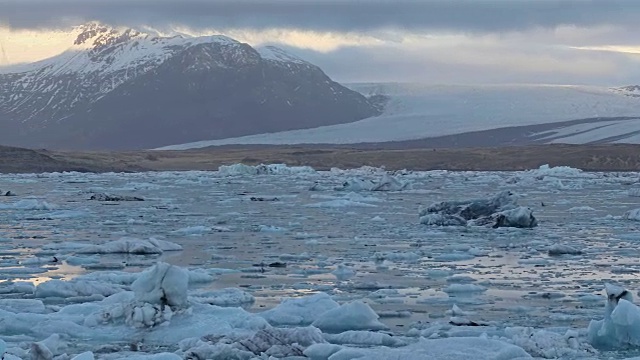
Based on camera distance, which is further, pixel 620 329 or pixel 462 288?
pixel 462 288

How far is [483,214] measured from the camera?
65.4ft

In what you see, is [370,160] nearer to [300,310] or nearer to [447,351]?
[300,310]

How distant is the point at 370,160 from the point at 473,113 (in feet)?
131

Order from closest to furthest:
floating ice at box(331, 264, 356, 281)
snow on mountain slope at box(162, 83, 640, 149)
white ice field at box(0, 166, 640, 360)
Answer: white ice field at box(0, 166, 640, 360) → floating ice at box(331, 264, 356, 281) → snow on mountain slope at box(162, 83, 640, 149)

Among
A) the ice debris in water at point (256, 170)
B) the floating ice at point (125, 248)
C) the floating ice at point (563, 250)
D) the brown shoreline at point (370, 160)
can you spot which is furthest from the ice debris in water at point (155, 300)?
the brown shoreline at point (370, 160)

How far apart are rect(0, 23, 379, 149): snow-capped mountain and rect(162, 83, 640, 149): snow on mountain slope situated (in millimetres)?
49067

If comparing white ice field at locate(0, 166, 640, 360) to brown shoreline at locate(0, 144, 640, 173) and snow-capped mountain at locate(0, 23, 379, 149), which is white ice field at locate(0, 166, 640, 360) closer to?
brown shoreline at locate(0, 144, 640, 173)

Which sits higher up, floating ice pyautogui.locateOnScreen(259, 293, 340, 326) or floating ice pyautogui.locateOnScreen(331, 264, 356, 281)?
floating ice pyautogui.locateOnScreen(259, 293, 340, 326)

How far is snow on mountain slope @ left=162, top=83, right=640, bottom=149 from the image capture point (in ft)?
331

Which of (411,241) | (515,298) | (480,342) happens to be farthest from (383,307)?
(411,241)

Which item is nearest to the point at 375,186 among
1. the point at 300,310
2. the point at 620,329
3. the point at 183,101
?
the point at 300,310

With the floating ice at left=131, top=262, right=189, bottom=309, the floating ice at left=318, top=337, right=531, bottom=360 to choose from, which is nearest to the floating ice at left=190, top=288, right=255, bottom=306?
the floating ice at left=131, top=262, right=189, bottom=309

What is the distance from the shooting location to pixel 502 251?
15000 mm

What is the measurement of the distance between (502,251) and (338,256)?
2.41 metres
